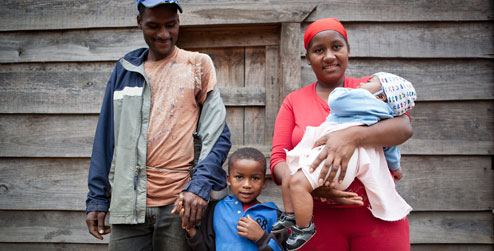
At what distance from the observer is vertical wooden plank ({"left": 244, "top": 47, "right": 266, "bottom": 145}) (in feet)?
8.92

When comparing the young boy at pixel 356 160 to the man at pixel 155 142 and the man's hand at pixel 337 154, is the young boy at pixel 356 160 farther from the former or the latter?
the man at pixel 155 142

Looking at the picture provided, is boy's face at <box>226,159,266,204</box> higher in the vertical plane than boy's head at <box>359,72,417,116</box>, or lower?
lower

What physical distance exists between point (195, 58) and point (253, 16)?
925mm

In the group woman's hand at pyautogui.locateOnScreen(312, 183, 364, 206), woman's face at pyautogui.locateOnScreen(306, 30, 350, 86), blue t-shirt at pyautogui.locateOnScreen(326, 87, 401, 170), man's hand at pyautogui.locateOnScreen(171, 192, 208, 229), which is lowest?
man's hand at pyautogui.locateOnScreen(171, 192, 208, 229)

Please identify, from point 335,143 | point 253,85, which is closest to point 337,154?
point 335,143

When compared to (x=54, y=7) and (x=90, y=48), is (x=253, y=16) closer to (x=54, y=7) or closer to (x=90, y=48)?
(x=90, y=48)

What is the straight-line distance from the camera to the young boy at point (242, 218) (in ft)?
5.74

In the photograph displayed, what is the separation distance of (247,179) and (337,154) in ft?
2.19

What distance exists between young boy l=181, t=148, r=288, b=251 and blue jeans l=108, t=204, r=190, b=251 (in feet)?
0.22

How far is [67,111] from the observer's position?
8.94ft

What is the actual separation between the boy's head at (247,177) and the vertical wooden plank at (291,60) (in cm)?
80

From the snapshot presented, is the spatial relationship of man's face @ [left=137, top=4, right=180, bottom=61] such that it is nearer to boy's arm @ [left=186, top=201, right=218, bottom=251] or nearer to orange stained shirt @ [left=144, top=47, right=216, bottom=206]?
orange stained shirt @ [left=144, top=47, right=216, bottom=206]

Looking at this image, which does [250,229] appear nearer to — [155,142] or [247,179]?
[247,179]

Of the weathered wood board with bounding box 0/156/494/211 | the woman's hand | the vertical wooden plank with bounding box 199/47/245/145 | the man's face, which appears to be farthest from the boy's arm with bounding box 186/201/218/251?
the vertical wooden plank with bounding box 199/47/245/145
